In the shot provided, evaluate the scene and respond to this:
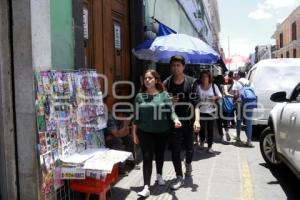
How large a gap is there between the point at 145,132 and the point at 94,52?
2.19 m

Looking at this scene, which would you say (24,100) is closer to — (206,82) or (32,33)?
(32,33)

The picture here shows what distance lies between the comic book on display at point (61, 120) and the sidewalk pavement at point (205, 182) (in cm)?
97

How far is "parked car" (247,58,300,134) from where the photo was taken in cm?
1038

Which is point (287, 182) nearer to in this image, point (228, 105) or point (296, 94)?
point (296, 94)

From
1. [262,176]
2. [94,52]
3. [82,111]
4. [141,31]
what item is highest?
[141,31]

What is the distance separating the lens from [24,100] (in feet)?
15.2

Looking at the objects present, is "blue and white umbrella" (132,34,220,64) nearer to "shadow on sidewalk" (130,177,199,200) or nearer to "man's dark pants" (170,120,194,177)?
"man's dark pants" (170,120,194,177)

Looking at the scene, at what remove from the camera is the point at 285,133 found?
5.85m

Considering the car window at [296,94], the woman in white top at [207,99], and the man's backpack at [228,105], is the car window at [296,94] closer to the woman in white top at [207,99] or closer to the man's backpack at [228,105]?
the woman in white top at [207,99]

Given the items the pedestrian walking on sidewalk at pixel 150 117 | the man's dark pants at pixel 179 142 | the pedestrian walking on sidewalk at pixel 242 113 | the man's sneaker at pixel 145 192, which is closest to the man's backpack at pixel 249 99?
the pedestrian walking on sidewalk at pixel 242 113

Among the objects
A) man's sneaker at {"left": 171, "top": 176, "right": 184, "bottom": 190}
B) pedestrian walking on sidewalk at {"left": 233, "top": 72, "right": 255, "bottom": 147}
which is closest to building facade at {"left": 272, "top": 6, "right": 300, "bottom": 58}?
pedestrian walking on sidewalk at {"left": 233, "top": 72, "right": 255, "bottom": 147}

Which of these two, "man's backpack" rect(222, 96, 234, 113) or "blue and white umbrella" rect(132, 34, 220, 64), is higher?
"blue and white umbrella" rect(132, 34, 220, 64)

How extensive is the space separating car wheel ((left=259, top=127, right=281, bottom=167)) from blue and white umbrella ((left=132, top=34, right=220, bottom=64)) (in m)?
2.02

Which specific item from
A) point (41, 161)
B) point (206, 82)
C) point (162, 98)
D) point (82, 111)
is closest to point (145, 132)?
point (162, 98)
